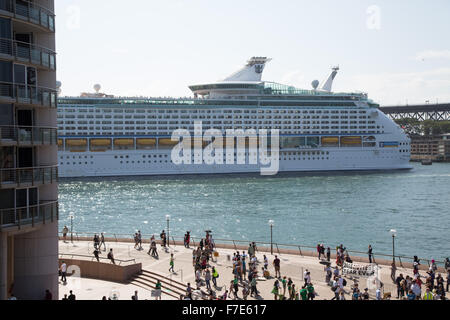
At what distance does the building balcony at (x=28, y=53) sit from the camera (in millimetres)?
10838

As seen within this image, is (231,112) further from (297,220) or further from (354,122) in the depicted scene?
(297,220)

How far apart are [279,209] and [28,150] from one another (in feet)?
101

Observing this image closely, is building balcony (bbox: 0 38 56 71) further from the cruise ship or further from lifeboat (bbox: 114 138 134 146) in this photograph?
lifeboat (bbox: 114 138 134 146)

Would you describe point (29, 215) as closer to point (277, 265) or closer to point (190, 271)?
point (190, 271)

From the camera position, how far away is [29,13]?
451 inches

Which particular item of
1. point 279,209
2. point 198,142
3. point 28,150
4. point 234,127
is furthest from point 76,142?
point 28,150

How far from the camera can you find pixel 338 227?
110 feet

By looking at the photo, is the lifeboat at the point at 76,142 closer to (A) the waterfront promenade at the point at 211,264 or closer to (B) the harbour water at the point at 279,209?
(B) the harbour water at the point at 279,209

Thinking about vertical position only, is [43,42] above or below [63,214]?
above

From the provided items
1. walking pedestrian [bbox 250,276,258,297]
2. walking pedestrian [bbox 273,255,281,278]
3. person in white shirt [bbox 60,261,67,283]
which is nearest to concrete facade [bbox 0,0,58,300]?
person in white shirt [bbox 60,261,67,283]

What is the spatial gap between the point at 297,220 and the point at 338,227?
3389 millimetres

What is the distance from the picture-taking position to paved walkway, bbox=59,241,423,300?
15.6 meters
